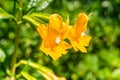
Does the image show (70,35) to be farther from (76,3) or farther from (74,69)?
(76,3)

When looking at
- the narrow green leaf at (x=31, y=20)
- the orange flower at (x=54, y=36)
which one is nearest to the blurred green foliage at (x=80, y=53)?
the narrow green leaf at (x=31, y=20)

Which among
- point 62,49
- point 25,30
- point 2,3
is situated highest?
point 2,3

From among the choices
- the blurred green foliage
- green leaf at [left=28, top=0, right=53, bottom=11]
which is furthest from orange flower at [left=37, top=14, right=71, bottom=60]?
the blurred green foliage

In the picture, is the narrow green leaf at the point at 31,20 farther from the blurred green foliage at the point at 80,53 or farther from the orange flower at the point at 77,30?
the blurred green foliage at the point at 80,53

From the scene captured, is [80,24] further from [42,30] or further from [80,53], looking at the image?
[80,53]

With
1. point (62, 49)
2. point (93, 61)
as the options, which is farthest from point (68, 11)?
point (62, 49)

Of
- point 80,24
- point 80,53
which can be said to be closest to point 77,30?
point 80,24

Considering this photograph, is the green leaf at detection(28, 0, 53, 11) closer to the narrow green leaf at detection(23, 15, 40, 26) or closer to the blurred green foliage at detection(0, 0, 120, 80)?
the narrow green leaf at detection(23, 15, 40, 26)

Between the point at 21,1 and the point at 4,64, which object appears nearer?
the point at 21,1
